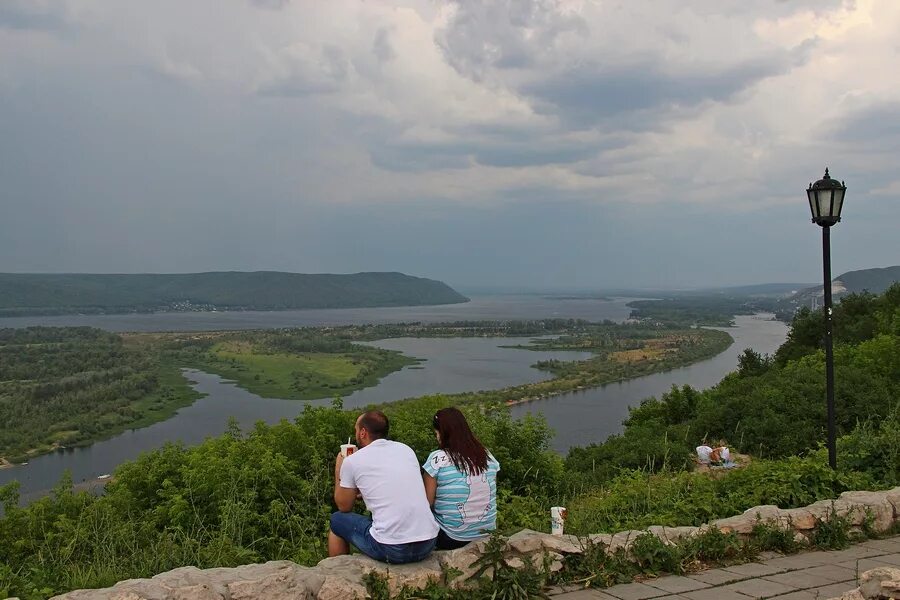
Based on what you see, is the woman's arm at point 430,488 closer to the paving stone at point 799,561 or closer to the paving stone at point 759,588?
the paving stone at point 759,588

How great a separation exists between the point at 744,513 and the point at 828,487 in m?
1.31

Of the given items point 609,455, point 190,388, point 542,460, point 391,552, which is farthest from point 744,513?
point 190,388

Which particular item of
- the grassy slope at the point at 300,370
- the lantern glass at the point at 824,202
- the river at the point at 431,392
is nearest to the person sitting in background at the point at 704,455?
the lantern glass at the point at 824,202

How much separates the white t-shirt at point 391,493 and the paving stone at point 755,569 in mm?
2084

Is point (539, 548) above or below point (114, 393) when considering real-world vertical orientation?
above

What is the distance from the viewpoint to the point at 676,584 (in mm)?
4320

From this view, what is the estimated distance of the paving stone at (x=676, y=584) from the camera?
4.24 meters

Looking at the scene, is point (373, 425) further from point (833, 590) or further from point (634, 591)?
point (833, 590)

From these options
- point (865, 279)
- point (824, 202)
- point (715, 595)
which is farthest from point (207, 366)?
point (865, 279)

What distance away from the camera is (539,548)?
434cm

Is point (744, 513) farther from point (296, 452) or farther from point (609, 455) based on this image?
point (609, 455)

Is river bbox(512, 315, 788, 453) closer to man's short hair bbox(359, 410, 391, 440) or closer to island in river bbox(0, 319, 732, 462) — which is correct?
island in river bbox(0, 319, 732, 462)

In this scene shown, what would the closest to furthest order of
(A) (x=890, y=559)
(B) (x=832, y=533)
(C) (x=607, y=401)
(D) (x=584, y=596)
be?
1. (D) (x=584, y=596)
2. (A) (x=890, y=559)
3. (B) (x=832, y=533)
4. (C) (x=607, y=401)

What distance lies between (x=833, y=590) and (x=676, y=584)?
0.92 meters
